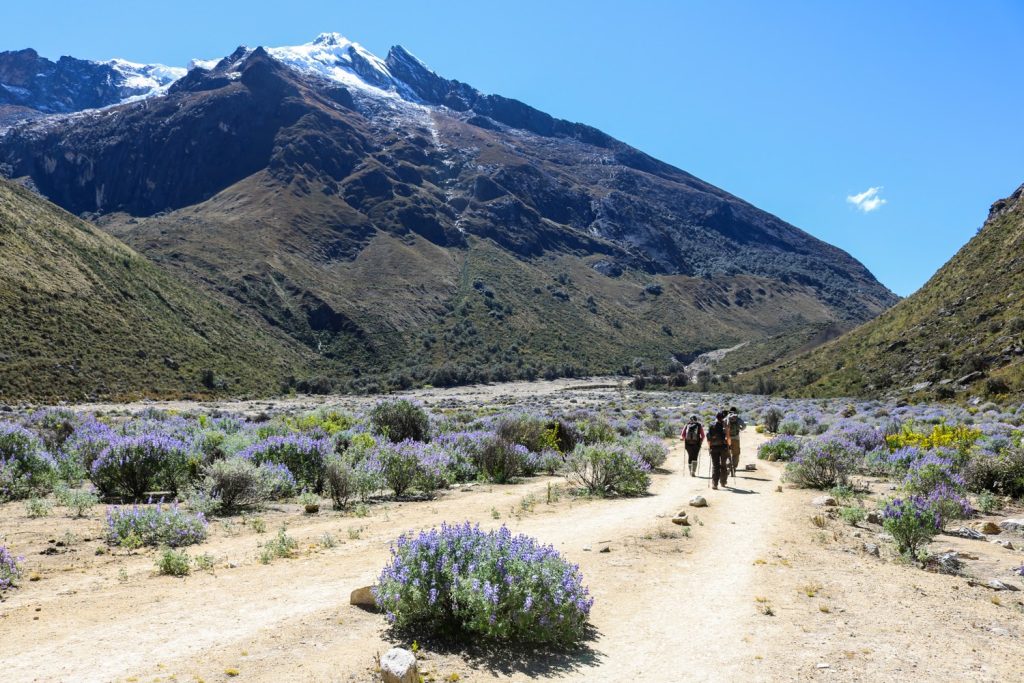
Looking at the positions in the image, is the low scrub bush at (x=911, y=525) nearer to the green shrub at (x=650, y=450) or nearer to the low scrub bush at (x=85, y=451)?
the green shrub at (x=650, y=450)

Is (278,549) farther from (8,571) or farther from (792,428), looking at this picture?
(792,428)

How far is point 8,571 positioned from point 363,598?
358 centimetres

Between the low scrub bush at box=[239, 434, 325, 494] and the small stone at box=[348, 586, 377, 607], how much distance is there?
23.6ft

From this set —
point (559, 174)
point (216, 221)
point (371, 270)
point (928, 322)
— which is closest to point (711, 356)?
point (371, 270)

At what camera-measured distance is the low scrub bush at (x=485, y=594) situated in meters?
4.87

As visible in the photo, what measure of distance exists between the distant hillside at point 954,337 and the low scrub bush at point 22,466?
110 ft

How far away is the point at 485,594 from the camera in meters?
4.82

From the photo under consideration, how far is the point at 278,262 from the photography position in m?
92.4

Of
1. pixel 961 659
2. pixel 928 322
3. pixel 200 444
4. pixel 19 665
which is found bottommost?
pixel 961 659

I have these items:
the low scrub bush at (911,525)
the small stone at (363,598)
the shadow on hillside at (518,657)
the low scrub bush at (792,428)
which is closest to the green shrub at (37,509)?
the small stone at (363,598)

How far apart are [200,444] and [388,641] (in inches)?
397

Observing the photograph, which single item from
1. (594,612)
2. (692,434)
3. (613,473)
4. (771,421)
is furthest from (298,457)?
(771,421)

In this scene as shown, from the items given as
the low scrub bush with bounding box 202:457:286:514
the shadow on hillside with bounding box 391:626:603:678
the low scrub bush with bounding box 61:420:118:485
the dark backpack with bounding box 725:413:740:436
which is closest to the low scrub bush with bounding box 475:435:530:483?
the low scrub bush with bounding box 202:457:286:514

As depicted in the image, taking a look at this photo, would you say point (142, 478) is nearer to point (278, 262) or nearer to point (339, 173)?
point (278, 262)
